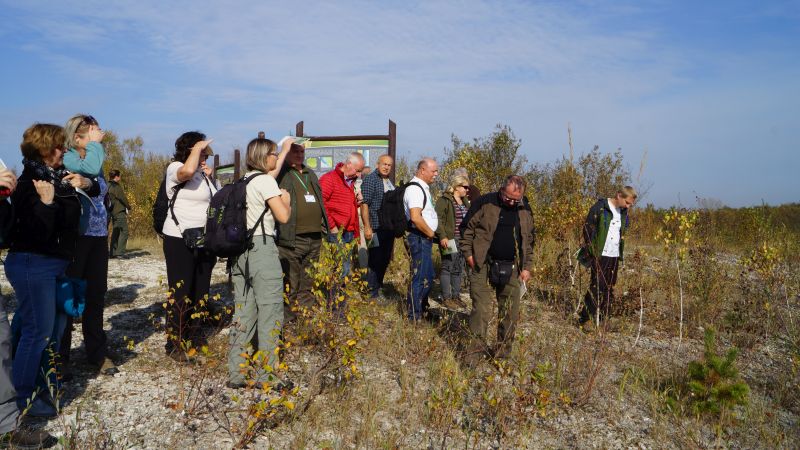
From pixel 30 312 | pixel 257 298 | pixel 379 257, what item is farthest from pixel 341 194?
pixel 30 312

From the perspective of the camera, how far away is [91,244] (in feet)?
14.5

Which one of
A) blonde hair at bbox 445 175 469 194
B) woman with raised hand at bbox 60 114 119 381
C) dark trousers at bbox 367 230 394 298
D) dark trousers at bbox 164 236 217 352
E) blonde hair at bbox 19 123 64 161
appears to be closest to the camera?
blonde hair at bbox 19 123 64 161

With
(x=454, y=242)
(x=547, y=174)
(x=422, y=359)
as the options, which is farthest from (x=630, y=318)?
(x=547, y=174)

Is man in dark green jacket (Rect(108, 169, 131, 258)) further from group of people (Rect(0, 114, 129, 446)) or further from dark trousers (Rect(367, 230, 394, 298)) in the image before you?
group of people (Rect(0, 114, 129, 446))

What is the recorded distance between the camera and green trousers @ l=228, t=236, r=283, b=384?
412cm

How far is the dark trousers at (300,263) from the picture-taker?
566 cm

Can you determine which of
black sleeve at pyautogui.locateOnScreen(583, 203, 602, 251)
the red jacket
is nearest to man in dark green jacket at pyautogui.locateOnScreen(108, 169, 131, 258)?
the red jacket

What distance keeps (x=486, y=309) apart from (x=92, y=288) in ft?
10.9

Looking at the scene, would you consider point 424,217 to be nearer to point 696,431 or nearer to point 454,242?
point 454,242

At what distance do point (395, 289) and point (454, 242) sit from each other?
1641mm

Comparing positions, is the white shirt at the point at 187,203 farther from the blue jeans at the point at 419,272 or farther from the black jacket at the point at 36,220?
the blue jeans at the point at 419,272

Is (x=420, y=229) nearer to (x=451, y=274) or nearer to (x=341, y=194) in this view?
(x=341, y=194)

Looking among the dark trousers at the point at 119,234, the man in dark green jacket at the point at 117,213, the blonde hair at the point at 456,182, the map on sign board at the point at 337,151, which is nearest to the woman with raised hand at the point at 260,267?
the blonde hair at the point at 456,182

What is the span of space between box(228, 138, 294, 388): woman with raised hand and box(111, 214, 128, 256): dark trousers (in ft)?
26.9
